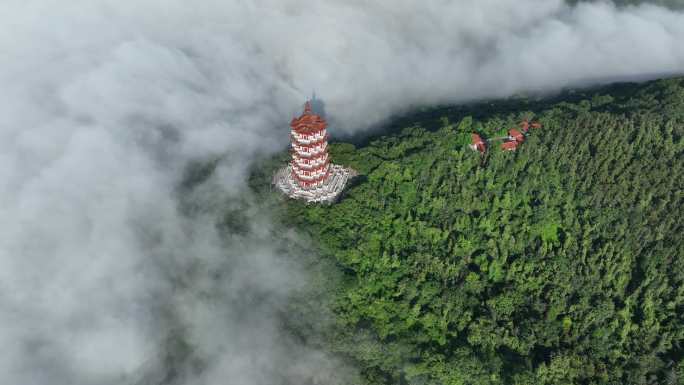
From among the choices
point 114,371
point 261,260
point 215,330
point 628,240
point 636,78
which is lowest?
point 114,371

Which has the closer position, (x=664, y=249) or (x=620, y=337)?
(x=620, y=337)

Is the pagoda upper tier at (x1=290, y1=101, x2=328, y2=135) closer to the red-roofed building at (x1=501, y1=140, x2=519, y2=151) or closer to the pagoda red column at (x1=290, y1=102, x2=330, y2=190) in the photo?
the pagoda red column at (x1=290, y1=102, x2=330, y2=190)

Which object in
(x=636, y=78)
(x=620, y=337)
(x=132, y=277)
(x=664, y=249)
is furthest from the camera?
(x=636, y=78)

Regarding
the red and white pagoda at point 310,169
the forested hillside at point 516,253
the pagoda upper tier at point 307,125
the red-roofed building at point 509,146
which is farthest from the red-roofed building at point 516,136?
the pagoda upper tier at point 307,125

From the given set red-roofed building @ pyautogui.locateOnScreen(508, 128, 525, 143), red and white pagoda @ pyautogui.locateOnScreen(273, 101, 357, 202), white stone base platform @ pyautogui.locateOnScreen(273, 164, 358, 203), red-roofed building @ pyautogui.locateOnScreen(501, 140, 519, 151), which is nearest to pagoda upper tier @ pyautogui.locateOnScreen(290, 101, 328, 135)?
red and white pagoda @ pyautogui.locateOnScreen(273, 101, 357, 202)

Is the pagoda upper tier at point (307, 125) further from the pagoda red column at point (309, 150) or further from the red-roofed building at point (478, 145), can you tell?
the red-roofed building at point (478, 145)

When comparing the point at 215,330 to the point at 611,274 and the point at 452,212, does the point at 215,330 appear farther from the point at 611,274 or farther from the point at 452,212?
the point at 611,274

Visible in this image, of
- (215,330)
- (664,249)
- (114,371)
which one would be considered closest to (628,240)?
(664,249)
